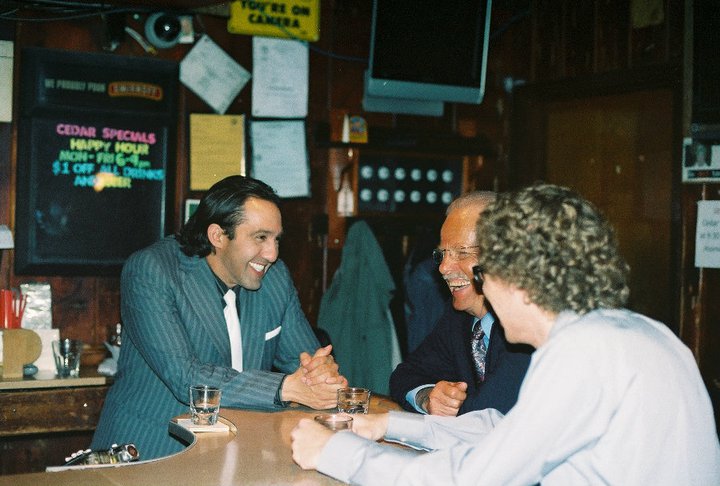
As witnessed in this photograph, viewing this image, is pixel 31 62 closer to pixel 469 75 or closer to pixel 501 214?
pixel 469 75

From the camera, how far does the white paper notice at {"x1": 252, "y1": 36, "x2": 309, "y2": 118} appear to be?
4785mm

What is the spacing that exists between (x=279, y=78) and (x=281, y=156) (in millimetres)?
423

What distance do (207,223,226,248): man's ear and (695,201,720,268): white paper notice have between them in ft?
7.90

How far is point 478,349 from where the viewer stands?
2.89 m

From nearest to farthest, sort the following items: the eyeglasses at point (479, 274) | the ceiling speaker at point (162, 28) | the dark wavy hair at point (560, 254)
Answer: the dark wavy hair at point (560, 254), the eyeglasses at point (479, 274), the ceiling speaker at point (162, 28)

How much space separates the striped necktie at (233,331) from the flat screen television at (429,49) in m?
2.13

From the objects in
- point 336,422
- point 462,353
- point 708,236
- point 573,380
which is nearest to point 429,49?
point 708,236

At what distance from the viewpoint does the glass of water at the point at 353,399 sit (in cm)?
255

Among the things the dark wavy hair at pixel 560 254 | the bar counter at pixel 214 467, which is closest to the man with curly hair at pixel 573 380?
the dark wavy hair at pixel 560 254

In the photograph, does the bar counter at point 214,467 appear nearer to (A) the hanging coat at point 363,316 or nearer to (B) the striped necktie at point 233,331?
(B) the striped necktie at point 233,331

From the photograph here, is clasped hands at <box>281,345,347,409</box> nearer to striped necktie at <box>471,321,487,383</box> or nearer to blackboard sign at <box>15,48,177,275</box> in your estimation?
striped necktie at <box>471,321,487,383</box>

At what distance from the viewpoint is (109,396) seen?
10.2ft

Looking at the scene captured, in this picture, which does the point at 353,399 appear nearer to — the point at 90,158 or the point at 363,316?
the point at 363,316

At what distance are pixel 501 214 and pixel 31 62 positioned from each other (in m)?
3.20
